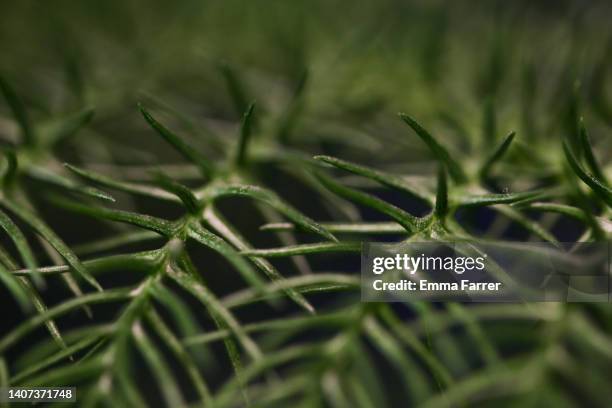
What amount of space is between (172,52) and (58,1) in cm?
11

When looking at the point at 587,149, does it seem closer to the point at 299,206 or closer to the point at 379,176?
the point at 379,176

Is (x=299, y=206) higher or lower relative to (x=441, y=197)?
higher

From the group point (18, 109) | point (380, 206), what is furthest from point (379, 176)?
point (18, 109)

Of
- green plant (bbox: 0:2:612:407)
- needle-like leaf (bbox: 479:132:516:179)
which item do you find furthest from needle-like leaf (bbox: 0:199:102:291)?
needle-like leaf (bbox: 479:132:516:179)

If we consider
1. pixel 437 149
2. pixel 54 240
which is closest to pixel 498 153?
pixel 437 149

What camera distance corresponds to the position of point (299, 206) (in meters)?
0.38

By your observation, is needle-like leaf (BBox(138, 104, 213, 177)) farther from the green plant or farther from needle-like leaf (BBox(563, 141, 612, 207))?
needle-like leaf (BBox(563, 141, 612, 207))

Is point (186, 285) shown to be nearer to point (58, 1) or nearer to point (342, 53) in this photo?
point (342, 53)

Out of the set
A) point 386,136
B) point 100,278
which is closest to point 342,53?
point 386,136

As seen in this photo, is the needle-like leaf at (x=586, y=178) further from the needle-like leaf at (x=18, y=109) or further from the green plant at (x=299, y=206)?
the needle-like leaf at (x=18, y=109)

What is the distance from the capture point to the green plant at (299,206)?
0.16 meters

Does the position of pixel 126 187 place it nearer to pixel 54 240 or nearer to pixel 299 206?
pixel 54 240

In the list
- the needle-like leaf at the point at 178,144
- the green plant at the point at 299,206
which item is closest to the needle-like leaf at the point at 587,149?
the green plant at the point at 299,206

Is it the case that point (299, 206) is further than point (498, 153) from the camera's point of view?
Yes
